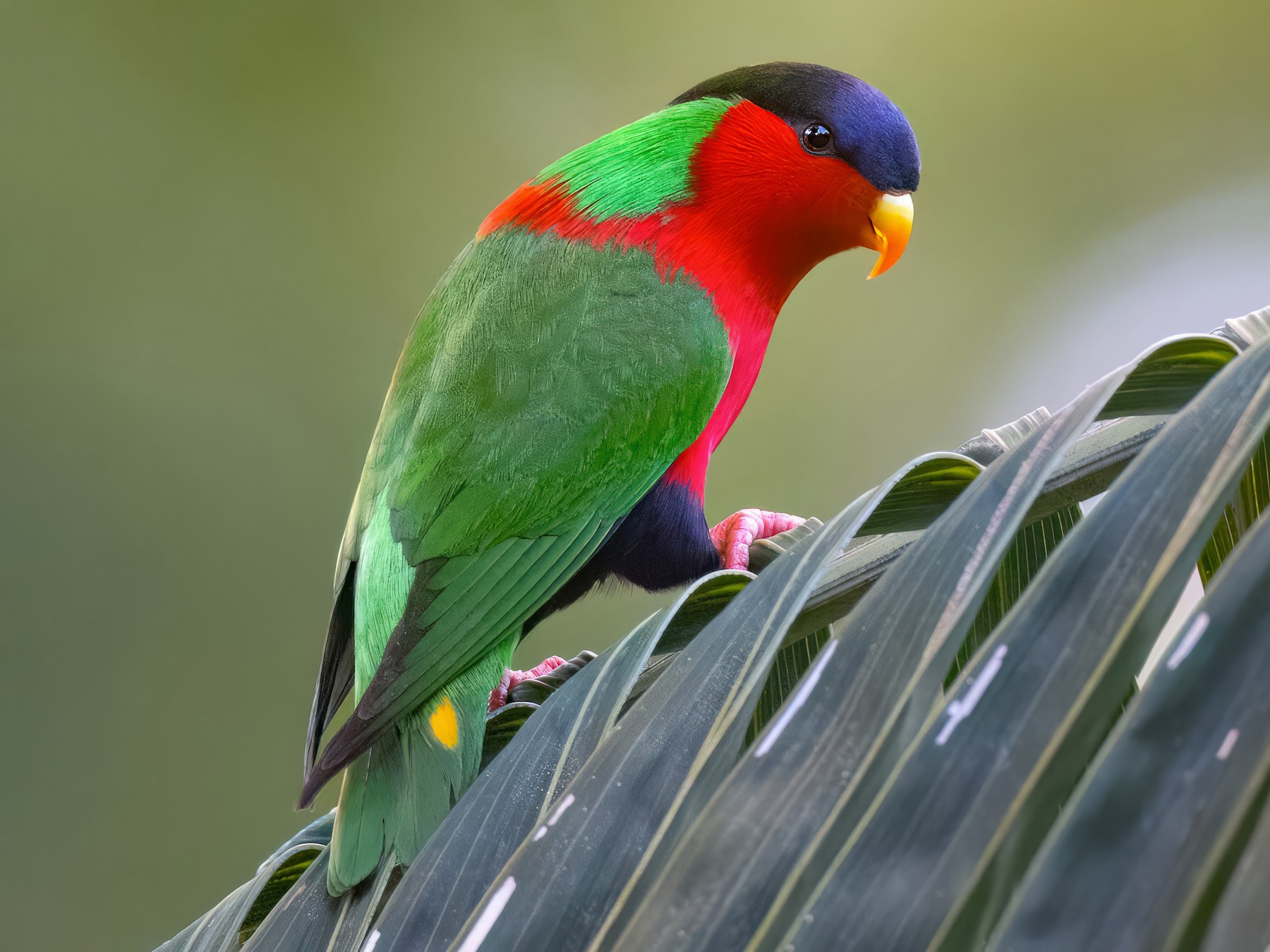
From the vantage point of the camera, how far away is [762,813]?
26 centimetres

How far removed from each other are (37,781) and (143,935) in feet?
1.23

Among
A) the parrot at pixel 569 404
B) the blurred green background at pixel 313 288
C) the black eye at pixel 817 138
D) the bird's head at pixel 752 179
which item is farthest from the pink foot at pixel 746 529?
the blurred green background at pixel 313 288

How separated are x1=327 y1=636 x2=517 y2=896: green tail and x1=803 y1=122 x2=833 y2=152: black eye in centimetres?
58

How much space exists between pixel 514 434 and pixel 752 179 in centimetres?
36

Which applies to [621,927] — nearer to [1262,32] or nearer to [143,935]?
[143,935]

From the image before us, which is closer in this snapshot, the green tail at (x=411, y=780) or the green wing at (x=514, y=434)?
the green tail at (x=411, y=780)

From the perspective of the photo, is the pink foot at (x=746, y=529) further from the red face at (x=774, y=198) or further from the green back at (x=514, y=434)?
the red face at (x=774, y=198)

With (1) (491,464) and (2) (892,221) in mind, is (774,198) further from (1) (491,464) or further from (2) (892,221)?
(1) (491,464)

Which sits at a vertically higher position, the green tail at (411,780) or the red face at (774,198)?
the red face at (774,198)

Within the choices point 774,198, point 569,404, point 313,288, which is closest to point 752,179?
point 774,198

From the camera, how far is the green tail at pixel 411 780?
1.69 feet

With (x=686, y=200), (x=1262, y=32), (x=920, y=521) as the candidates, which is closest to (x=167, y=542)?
(x=686, y=200)

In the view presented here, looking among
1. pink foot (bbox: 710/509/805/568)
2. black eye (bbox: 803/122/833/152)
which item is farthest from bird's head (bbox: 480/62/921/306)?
pink foot (bbox: 710/509/805/568)

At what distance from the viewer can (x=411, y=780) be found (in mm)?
562
